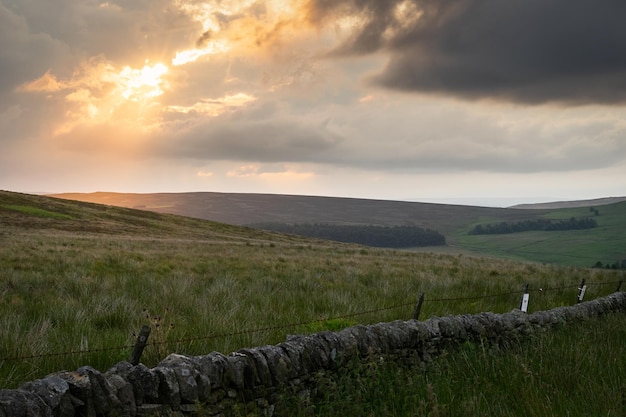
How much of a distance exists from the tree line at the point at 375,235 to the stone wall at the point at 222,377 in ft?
544

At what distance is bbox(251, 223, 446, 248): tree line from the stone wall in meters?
166

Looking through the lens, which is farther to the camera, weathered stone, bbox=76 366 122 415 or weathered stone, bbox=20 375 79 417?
weathered stone, bbox=76 366 122 415

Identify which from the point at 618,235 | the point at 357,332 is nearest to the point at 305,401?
the point at 357,332

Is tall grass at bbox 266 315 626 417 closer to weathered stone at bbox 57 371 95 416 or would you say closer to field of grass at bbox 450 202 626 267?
weathered stone at bbox 57 371 95 416

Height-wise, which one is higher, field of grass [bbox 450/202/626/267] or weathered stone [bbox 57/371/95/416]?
weathered stone [bbox 57/371/95/416]

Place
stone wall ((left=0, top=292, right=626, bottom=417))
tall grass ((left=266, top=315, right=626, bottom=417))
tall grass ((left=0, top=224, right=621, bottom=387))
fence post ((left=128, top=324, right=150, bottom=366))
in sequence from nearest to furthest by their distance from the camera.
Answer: stone wall ((left=0, top=292, right=626, bottom=417)) < fence post ((left=128, top=324, right=150, bottom=366)) < tall grass ((left=266, top=315, right=626, bottom=417)) < tall grass ((left=0, top=224, right=621, bottom=387))

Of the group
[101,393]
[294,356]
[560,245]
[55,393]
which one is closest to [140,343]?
[101,393]

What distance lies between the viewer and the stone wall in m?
3.51

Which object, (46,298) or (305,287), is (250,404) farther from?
(305,287)

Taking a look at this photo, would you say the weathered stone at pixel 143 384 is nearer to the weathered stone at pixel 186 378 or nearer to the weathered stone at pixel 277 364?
the weathered stone at pixel 186 378

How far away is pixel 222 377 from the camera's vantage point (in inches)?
181

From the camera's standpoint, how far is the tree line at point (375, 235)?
176125mm

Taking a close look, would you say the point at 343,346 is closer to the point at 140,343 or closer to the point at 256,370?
the point at 256,370

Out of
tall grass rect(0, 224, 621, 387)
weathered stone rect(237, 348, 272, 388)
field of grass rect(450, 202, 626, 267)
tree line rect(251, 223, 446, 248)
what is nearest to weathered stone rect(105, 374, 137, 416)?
tall grass rect(0, 224, 621, 387)
